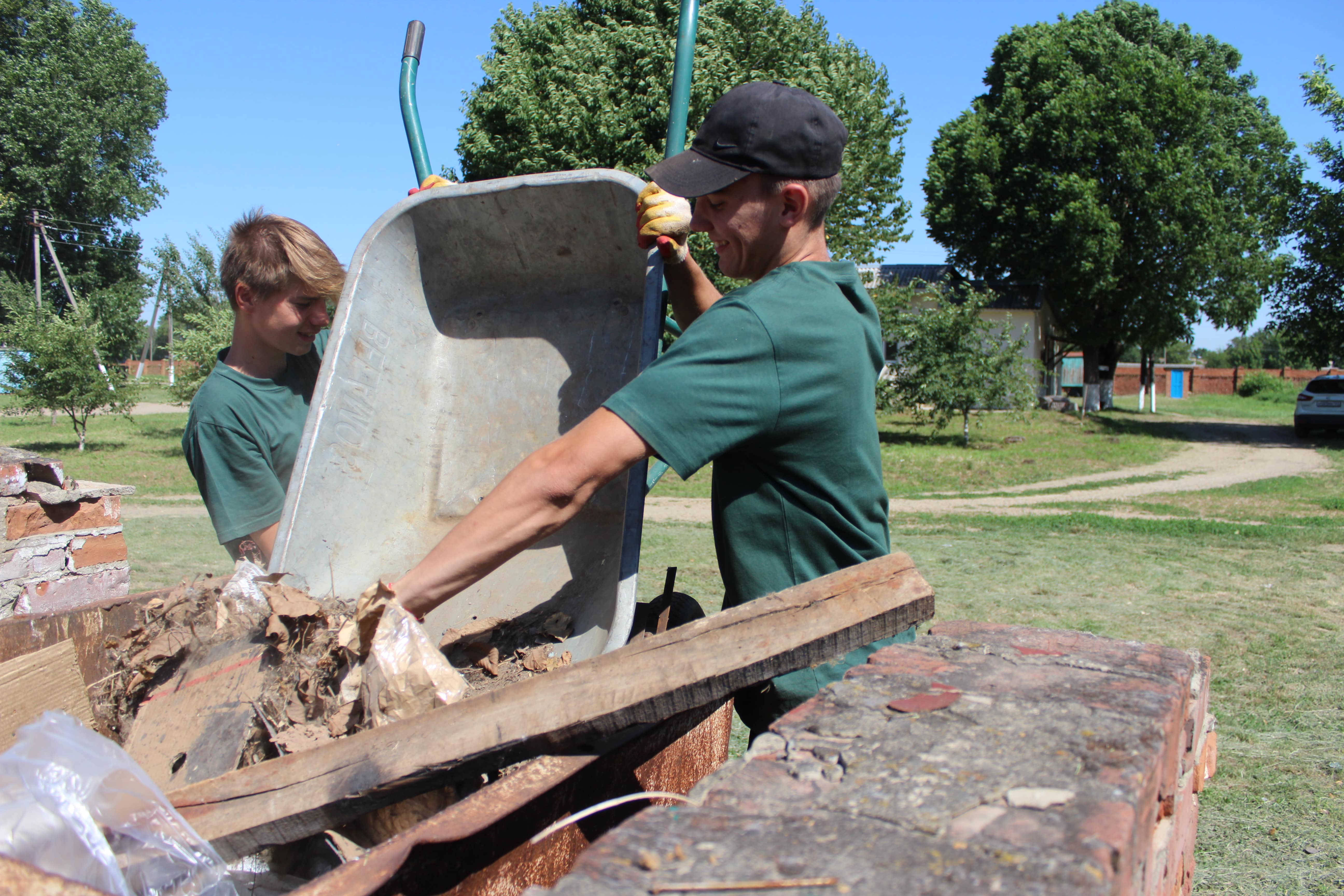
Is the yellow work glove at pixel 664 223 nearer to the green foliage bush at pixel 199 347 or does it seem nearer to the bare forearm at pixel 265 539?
the bare forearm at pixel 265 539

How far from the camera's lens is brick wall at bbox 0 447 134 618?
428 centimetres

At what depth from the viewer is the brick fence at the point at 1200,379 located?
135ft

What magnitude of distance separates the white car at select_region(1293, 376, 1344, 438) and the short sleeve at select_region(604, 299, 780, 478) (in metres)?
23.8

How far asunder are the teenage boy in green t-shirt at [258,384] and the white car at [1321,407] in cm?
2357

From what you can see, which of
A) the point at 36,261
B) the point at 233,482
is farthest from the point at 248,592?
the point at 36,261

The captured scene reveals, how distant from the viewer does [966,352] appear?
16.6 m

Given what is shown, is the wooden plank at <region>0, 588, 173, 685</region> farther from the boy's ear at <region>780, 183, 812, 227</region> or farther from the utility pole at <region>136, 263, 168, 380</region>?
the utility pole at <region>136, 263, 168, 380</region>

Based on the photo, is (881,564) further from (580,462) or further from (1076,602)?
(1076,602)

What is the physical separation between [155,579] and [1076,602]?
19.5ft

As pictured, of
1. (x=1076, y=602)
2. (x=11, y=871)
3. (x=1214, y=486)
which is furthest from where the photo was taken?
(x=1214, y=486)

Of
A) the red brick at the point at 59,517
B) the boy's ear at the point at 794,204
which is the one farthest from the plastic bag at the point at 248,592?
the red brick at the point at 59,517

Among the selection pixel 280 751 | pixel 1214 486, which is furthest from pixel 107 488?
pixel 1214 486

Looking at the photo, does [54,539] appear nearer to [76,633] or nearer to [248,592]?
[76,633]

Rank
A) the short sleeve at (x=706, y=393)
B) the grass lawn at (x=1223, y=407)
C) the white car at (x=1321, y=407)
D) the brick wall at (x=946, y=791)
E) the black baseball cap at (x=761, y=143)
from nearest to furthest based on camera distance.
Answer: the brick wall at (x=946, y=791) < the short sleeve at (x=706, y=393) < the black baseball cap at (x=761, y=143) < the white car at (x=1321, y=407) < the grass lawn at (x=1223, y=407)
